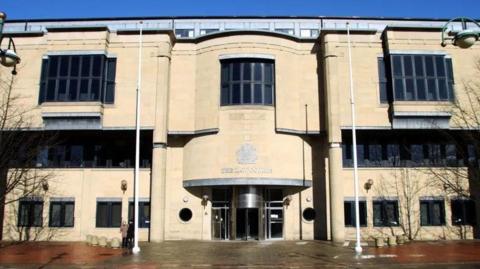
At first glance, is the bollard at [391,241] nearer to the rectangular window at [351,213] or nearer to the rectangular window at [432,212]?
the rectangular window at [351,213]

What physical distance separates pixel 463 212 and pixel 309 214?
38.6 ft

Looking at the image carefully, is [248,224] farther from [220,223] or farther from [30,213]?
[30,213]

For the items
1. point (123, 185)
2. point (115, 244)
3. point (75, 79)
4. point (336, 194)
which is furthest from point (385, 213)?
point (75, 79)

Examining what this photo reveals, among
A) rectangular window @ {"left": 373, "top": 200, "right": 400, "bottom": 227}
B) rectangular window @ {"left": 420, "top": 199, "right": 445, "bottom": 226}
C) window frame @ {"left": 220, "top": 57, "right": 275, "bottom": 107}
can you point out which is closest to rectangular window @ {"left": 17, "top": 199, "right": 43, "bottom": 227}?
window frame @ {"left": 220, "top": 57, "right": 275, "bottom": 107}

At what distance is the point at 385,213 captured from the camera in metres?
36.8

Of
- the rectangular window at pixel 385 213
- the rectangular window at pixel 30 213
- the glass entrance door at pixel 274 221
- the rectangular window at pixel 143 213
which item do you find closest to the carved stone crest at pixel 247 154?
the glass entrance door at pixel 274 221

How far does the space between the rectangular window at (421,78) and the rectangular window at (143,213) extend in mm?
20671

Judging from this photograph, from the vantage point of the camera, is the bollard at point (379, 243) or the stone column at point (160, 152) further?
the stone column at point (160, 152)

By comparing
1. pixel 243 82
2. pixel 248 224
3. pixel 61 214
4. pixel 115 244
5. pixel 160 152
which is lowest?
pixel 115 244

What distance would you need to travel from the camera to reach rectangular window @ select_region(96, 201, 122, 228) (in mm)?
36906

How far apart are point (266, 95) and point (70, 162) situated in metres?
16.6

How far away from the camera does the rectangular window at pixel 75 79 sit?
3572 centimetres

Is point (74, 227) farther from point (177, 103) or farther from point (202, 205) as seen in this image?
point (177, 103)

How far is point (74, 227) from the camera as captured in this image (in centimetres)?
3681
